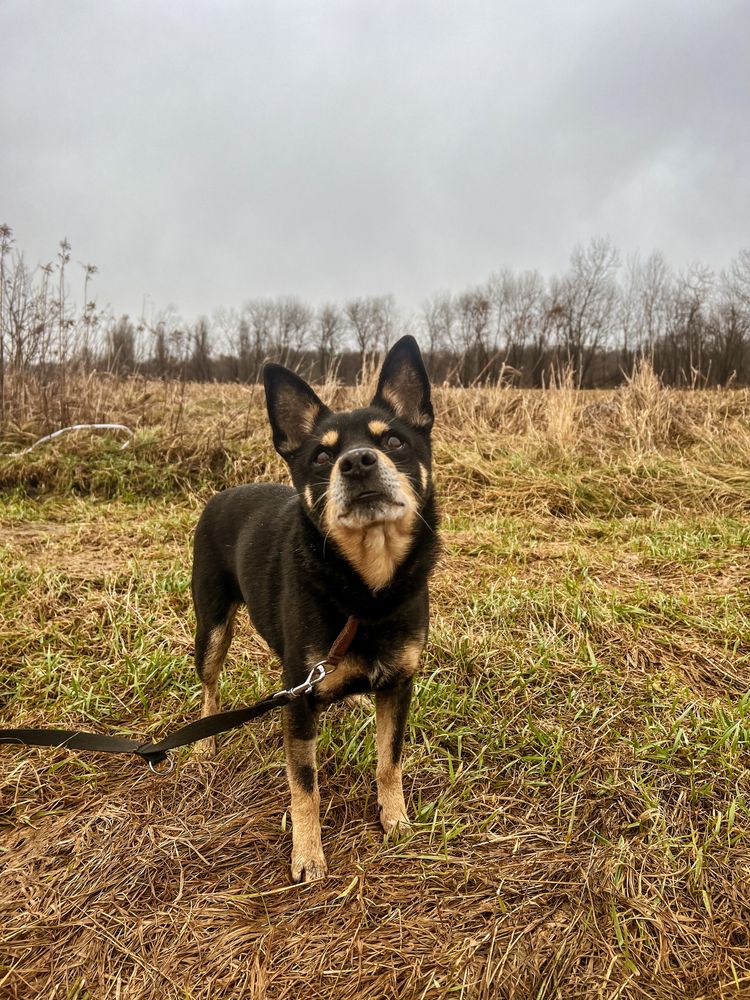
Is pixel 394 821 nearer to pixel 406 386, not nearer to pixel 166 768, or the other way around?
pixel 166 768

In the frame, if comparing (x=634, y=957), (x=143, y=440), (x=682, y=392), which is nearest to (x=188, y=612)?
(x=634, y=957)

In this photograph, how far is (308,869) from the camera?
2.08 m

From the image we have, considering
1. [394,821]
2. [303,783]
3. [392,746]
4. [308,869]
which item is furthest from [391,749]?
[308,869]

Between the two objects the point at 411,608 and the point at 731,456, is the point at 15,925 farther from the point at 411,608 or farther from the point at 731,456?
the point at 731,456

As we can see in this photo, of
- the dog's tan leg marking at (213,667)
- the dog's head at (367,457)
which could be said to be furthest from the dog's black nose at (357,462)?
the dog's tan leg marking at (213,667)

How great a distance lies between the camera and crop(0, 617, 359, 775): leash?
2.05 m

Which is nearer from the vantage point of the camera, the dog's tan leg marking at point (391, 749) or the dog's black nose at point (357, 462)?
the dog's black nose at point (357, 462)

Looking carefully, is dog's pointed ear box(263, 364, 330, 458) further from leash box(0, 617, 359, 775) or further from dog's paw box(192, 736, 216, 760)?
dog's paw box(192, 736, 216, 760)

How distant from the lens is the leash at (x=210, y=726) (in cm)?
205

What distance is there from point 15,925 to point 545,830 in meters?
1.94

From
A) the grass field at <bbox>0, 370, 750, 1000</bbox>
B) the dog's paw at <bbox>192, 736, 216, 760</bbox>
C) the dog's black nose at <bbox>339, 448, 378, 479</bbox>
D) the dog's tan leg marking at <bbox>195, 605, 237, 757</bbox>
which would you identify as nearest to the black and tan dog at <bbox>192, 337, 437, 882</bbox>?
the dog's black nose at <bbox>339, 448, 378, 479</bbox>

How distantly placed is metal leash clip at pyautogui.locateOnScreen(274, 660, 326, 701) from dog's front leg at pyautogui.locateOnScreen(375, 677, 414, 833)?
324mm

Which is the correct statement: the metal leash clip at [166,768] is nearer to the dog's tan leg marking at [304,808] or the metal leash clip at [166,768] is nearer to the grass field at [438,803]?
the grass field at [438,803]

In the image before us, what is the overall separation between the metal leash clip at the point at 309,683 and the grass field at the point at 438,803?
0.66 meters
